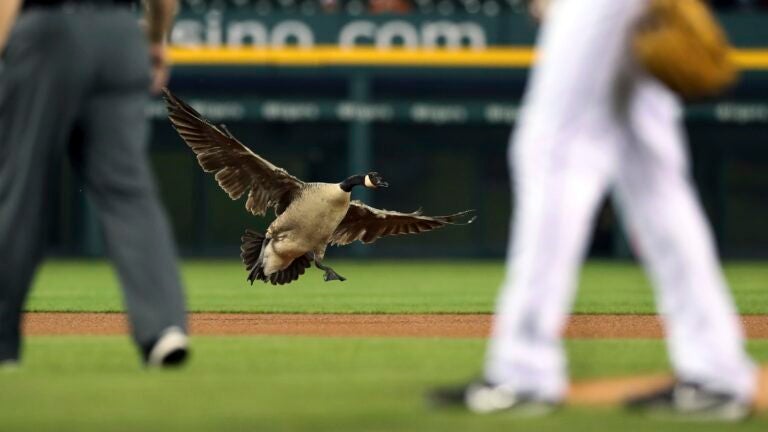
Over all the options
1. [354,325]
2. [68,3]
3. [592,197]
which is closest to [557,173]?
[592,197]

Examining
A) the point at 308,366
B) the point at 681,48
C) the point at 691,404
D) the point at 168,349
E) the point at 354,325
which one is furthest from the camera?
the point at 354,325

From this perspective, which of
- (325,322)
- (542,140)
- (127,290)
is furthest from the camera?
(325,322)

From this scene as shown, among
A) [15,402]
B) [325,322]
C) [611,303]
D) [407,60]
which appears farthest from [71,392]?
[407,60]

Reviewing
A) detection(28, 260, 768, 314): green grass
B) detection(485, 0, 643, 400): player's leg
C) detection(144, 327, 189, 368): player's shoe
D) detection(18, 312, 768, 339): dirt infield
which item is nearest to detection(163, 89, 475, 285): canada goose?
detection(28, 260, 768, 314): green grass

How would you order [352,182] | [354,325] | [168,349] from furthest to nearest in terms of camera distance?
1. [352,182]
2. [354,325]
3. [168,349]

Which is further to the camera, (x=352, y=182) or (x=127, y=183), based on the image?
(x=352, y=182)

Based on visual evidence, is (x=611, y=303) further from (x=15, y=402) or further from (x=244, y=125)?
(x=244, y=125)

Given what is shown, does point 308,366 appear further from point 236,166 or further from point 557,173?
point 236,166
